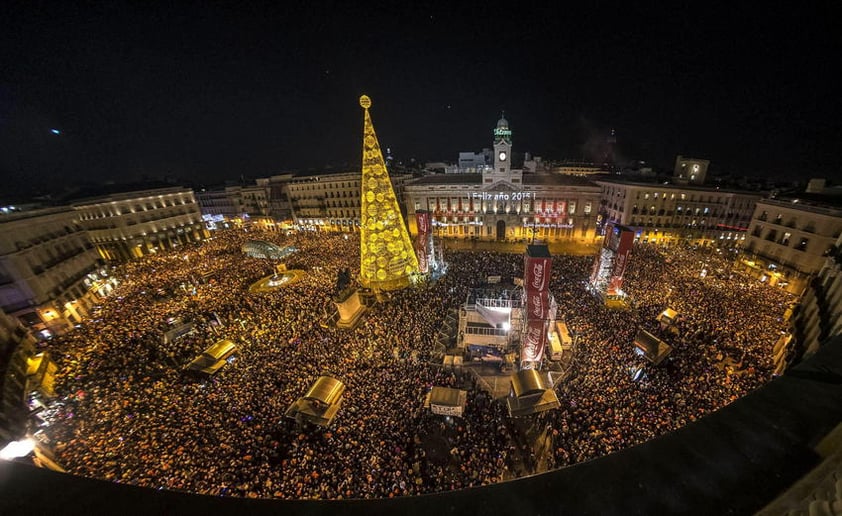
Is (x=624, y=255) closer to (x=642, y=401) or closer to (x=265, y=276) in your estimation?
(x=642, y=401)

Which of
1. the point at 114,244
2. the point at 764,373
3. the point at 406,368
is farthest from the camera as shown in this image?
the point at 114,244

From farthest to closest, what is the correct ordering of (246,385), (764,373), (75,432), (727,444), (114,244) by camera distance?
(114,244), (246,385), (764,373), (75,432), (727,444)

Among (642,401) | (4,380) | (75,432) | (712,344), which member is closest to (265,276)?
(4,380)

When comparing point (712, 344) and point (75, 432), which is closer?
point (75, 432)

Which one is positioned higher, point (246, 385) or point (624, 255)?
point (624, 255)

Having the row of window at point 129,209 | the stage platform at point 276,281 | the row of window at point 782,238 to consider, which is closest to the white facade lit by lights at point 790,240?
the row of window at point 782,238

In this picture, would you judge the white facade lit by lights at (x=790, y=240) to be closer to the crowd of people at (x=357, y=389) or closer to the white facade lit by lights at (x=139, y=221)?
the crowd of people at (x=357, y=389)

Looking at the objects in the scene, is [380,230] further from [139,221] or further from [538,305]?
[139,221]

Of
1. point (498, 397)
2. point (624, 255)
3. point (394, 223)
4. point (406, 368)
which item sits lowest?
point (498, 397)
